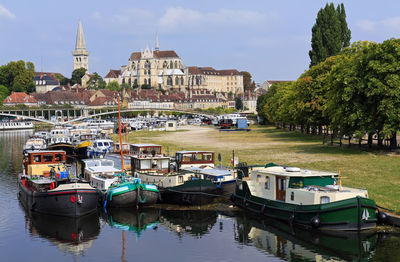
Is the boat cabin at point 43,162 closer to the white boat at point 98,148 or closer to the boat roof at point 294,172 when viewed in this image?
the boat roof at point 294,172

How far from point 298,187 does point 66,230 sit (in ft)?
42.3

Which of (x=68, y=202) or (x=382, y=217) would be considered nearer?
(x=382, y=217)

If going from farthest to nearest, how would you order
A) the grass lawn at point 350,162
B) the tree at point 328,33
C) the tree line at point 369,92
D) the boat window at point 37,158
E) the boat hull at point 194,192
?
the tree at point 328,33, the tree line at point 369,92, the boat window at point 37,158, the boat hull at point 194,192, the grass lawn at point 350,162

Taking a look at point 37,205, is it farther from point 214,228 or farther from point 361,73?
point 361,73

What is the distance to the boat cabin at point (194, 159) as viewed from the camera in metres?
42.8

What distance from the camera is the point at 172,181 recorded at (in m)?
38.3

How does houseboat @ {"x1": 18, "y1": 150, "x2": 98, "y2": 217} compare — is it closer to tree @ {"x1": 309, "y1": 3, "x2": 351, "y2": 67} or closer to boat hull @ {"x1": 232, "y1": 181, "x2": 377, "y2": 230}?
boat hull @ {"x1": 232, "y1": 181, "x2": 377, "y2": 230}

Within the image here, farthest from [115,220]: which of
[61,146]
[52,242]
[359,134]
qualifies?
[61,146]

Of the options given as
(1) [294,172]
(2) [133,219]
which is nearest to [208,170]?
(2) [133,219]

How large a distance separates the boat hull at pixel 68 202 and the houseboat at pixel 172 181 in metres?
4.69

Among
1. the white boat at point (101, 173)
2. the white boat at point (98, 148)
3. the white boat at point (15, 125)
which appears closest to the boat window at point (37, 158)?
the white boat at point (101, 173)

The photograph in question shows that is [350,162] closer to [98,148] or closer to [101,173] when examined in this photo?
[101,173]

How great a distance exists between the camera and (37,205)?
36.9 metres

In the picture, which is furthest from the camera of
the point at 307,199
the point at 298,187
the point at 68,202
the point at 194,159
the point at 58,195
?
the point at 194,159
